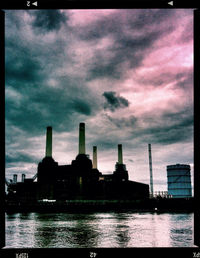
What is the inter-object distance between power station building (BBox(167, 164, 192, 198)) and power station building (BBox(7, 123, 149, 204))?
11.5m

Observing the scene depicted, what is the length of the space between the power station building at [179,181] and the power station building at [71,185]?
11457 mm

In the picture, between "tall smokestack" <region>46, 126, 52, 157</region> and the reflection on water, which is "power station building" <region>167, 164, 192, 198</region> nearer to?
"tall smokestack" <region>46, 126, 52, 157</region>

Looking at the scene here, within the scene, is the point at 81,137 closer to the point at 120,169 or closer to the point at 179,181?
the point at 120,169

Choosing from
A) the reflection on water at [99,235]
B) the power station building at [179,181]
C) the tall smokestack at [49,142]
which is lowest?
the power station building at [179,181]

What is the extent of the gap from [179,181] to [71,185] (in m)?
33.2

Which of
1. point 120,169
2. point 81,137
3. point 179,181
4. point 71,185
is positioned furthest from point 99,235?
point 179,181

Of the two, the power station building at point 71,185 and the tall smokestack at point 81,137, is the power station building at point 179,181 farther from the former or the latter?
the tall smokestack at point 81,137

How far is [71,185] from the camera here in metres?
63.3

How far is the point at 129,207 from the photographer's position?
52.9 meters

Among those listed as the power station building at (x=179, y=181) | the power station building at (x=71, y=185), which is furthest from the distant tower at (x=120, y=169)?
the power station building at (x=179, y=181)

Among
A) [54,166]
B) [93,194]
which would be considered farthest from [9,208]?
[93,194]

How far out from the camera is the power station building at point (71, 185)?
63000mm

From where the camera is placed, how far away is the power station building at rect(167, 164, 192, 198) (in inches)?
2872
